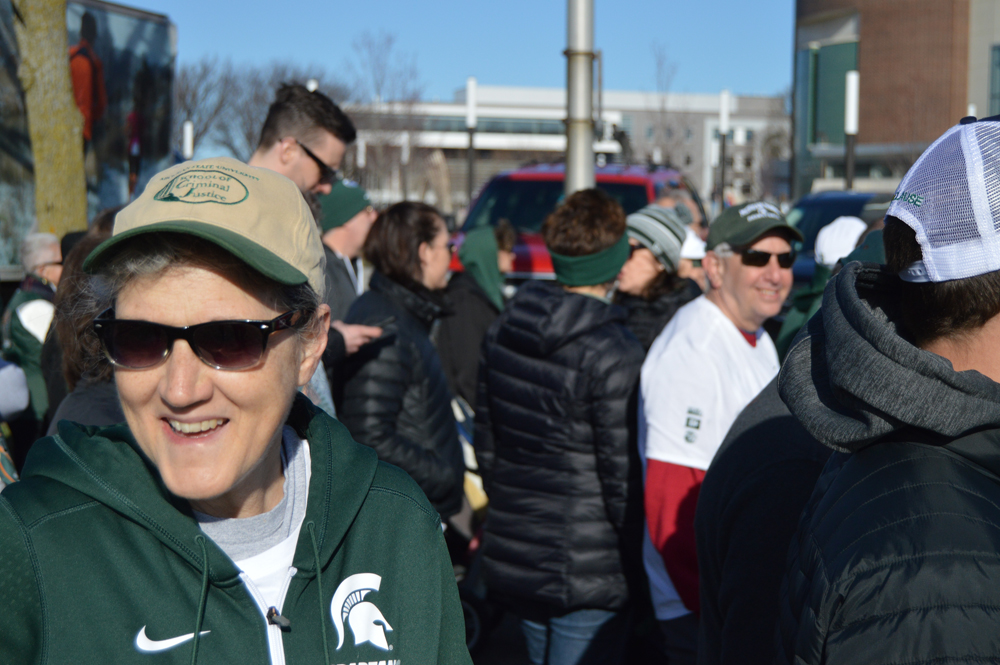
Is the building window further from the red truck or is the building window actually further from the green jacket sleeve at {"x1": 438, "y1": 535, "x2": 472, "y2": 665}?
the green jacket sleeve at {"x1": 438, "y1": 535, "x2": 472, "y2": 665}

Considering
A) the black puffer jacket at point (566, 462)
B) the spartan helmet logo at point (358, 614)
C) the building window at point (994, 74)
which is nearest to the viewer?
the spartan helmet logo at point (358, 614)

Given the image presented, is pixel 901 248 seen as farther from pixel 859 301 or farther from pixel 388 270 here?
pixel 388 270

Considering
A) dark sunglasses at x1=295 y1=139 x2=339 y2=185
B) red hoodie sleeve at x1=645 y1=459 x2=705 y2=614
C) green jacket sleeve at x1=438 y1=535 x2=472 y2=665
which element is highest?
dark sunglasses at x1=295 y1=139 x2=339 y2=185

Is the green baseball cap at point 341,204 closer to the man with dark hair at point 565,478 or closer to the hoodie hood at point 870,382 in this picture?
the man with dark hair at point 565,478

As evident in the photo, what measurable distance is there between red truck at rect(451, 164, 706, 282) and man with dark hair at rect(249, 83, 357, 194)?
218 inches

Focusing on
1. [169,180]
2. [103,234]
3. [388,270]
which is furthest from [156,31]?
[169,180]

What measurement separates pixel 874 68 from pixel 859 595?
58.8 meters

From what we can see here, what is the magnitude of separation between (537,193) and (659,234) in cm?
525

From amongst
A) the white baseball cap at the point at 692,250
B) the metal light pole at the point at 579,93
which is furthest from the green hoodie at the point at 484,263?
the white baseball cap at the point at 692,250

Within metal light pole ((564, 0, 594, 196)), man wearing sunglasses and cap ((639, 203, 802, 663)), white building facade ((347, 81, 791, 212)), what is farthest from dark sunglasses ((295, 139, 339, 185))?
white building facade ((347, 81, 791, 212))

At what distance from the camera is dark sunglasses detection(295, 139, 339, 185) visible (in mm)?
4266

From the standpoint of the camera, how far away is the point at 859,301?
63.2 inches

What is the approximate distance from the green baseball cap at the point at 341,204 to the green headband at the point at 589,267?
176 centimetres

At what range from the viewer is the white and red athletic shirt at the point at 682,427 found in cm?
321
